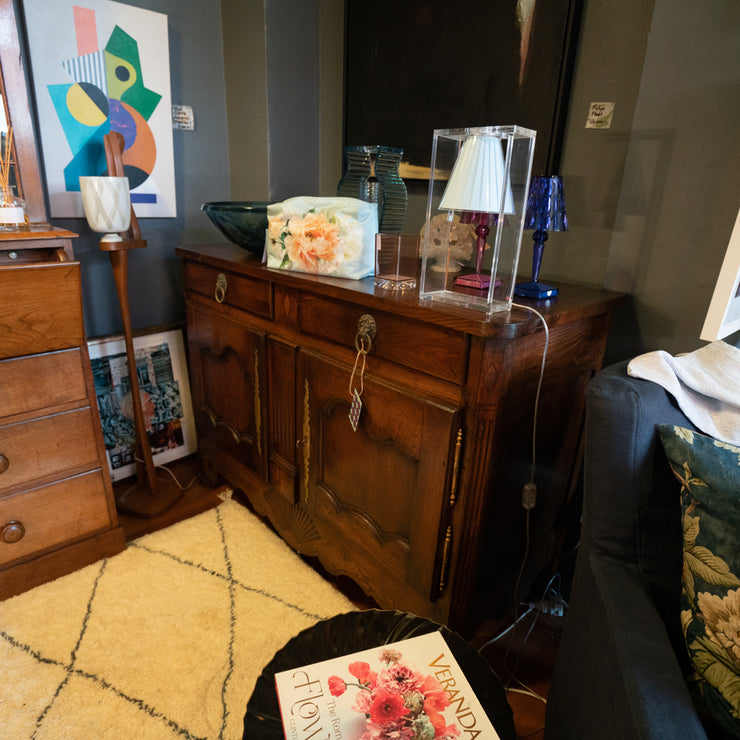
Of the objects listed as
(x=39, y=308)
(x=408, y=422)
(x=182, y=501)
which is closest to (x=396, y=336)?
(x=408, y=422)

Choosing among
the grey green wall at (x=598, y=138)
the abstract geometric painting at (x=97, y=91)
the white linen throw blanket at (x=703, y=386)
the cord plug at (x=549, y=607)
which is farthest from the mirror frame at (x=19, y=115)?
the cord plug at (x=549, y=607)

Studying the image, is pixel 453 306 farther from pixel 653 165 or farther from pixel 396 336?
pixel 653 165

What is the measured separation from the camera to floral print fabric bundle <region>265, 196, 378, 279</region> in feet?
3.86

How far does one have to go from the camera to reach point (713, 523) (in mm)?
675

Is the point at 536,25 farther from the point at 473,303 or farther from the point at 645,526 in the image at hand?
the point at 645,526

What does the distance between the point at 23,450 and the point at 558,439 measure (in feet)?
4.66

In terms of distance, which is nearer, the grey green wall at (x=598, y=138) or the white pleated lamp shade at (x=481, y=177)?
the white pleated lamp shade at (x=481, y=177)

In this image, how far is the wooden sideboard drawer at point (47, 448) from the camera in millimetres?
1341

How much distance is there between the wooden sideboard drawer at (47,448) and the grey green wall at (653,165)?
54.5 inches

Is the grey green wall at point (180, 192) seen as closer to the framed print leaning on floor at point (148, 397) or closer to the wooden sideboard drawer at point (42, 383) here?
the framed print leaning on floor at point (148, 397)

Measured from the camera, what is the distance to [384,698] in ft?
2.29

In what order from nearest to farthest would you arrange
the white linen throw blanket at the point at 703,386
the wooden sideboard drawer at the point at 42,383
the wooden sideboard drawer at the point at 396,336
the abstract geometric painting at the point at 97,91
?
1. the white linen throw blanket at the point at 703,386
2. the wooden sideboard drawer at the point at 396,336
3. the wooden sideboard drawer at the point at 42,383
4. the abstract geometric painting at the point at 97,91

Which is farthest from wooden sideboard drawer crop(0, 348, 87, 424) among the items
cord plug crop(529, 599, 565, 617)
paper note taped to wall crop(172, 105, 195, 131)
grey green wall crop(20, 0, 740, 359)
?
cord plug crop(529, 599, 565, 617)

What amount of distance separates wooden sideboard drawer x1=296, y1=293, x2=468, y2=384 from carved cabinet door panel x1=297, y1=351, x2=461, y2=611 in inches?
2.5
